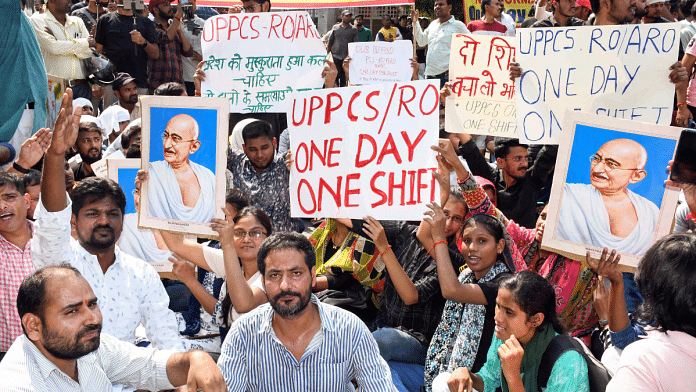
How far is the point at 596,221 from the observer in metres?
3.90

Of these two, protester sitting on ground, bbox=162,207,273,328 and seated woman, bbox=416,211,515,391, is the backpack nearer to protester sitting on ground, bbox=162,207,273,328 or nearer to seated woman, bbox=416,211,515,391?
seated woman, bbox=416,211,515,391

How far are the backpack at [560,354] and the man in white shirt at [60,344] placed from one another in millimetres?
1563

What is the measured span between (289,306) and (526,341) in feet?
4.04

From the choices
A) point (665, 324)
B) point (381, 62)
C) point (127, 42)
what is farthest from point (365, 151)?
point (127, 42)

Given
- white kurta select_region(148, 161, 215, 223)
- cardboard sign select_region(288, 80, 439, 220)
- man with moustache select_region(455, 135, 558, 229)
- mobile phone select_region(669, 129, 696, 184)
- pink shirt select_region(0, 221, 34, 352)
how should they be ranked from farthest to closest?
man with moustache select_region(455, 135, 558, 229)
cardboard sign select_region(288, 80, 439, 220)
white kurta select_region(148, 161, 215, 223)
pink shirt select_region(0, 221, 34, 352)
mobile phone select_region(669, 129, 696, 184)

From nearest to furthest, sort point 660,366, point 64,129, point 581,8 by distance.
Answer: point 660,366, point 64,129, point 581,8

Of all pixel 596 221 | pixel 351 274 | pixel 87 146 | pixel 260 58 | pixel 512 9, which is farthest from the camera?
pixel 512 9

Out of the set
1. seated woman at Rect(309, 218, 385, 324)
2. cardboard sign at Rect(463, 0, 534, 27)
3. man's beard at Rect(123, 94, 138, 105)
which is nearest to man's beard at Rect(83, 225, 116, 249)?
seated woman at Rect(309, 218, 385, 324)

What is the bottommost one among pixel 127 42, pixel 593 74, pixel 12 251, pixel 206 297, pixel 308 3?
pixel 206 297

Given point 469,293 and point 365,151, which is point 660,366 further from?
point 365,151

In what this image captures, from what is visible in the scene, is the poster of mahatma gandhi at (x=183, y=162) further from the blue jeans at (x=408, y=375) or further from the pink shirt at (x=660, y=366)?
the pink shirt at (x=660, y=366)

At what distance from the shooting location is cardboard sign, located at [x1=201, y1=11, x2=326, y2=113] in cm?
627

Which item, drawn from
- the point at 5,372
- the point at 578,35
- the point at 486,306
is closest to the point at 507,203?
the point at 578,35

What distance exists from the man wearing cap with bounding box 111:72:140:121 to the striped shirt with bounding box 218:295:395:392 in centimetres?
586
